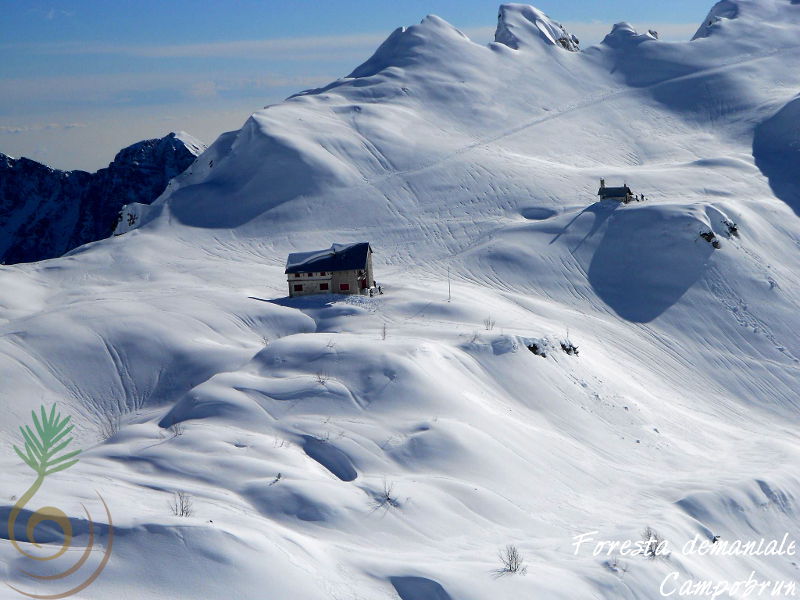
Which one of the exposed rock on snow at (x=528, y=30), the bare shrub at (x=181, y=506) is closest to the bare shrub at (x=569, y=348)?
the bare shrub at (x=181, y=506)

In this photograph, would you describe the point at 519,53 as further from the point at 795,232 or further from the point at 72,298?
the point at 72,298

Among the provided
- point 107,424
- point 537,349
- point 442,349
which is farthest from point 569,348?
point 107,424

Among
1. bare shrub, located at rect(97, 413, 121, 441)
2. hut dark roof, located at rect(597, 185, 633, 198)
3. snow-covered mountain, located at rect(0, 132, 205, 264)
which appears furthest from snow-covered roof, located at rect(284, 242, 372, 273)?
snow-covered mountain, located at rect(0, 132, 205, 264)

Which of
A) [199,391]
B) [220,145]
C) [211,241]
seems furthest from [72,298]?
[220,145]

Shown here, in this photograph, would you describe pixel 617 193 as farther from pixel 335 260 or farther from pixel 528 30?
pixel 528 30

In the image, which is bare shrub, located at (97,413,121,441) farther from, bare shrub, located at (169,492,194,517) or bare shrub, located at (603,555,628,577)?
bare shrub, located at (603,555,628,577)

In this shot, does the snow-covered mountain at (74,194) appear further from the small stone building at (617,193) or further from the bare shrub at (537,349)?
the bare shrub at (537,349)

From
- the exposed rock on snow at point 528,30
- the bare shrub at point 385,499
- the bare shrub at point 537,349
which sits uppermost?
the exposed rock on snow at point 528,30
